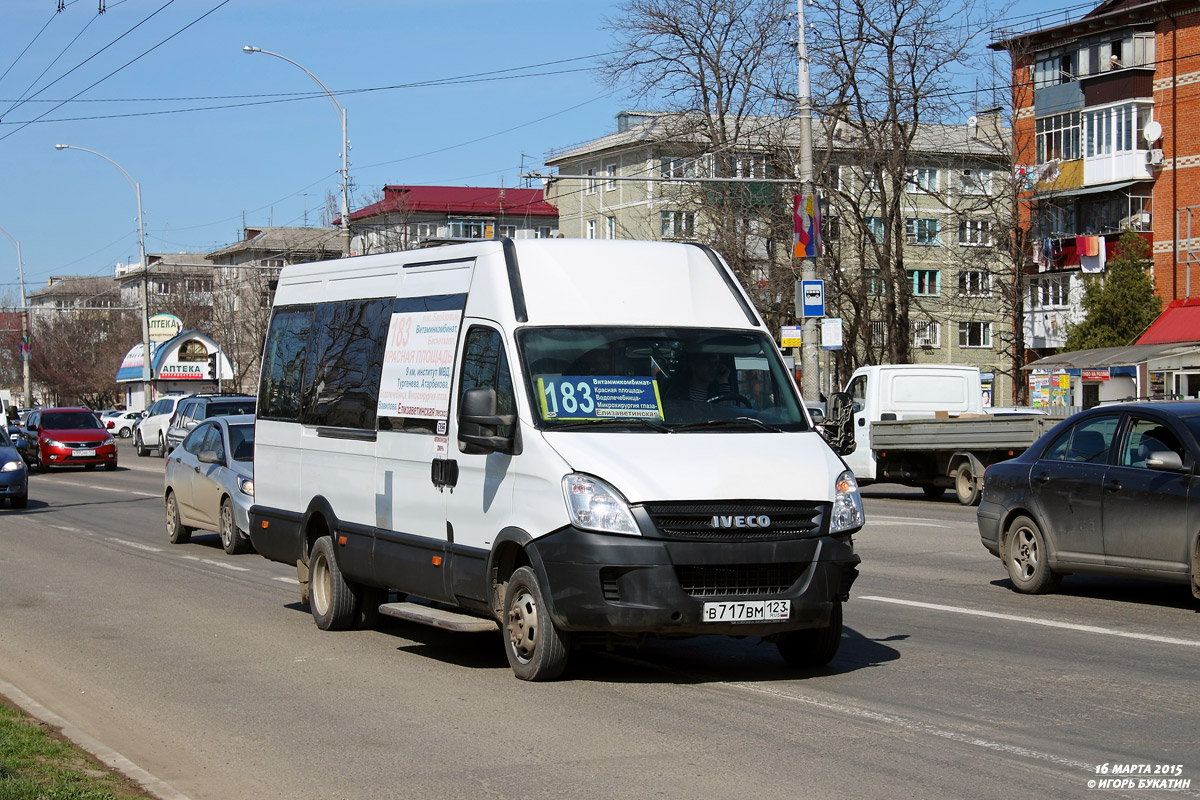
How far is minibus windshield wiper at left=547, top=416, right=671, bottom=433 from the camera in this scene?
8273 millimetres

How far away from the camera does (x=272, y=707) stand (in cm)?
802

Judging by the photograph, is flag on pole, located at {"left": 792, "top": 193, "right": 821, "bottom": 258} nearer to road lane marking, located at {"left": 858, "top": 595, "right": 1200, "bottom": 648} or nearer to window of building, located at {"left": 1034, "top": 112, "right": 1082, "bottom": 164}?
road lane marking, located at {"left": 858, "top": 595, "right": 1200, "bottom": 648}

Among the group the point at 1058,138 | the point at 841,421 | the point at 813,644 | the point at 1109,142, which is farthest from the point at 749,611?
the point at 1058,138

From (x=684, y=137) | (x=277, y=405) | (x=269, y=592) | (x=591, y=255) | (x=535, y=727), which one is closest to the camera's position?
(x=535, y=727)

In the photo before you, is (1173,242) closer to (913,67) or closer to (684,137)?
(913,67)

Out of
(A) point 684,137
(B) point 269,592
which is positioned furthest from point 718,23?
(B) point 269,592

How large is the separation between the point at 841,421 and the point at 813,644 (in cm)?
148

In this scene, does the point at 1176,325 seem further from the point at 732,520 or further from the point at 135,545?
the point at 732,520

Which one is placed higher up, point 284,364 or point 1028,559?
point 284,364

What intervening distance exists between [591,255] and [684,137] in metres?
44.0

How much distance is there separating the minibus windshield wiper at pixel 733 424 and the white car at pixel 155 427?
140ft

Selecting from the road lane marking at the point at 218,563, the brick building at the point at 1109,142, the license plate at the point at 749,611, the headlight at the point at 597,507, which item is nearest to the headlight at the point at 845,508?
the license plate at the point at 749,611

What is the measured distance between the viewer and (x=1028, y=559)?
12523 mm

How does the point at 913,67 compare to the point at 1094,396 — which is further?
the point at 1094,396
